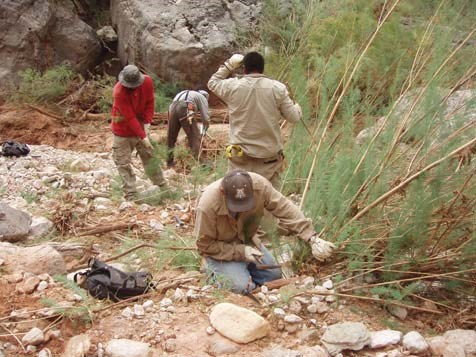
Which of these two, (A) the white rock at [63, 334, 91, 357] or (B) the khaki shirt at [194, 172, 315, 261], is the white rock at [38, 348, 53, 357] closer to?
(A) the white rock at [63, 334, 91, 357]

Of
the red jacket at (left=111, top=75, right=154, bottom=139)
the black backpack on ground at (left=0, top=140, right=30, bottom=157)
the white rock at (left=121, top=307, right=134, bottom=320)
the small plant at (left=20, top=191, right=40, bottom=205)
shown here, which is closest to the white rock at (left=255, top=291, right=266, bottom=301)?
the white rock at (left=121, top=307, right=134, bottom=320)

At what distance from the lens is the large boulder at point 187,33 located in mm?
8938

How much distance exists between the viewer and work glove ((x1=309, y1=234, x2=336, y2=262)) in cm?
319

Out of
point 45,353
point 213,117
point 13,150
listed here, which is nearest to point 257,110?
point 45,353

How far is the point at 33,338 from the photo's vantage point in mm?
2811

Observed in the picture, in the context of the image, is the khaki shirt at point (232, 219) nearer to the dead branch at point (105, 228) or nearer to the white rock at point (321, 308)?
the white rock at point (321, 308)

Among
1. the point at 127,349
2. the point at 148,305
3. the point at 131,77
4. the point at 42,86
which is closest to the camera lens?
the point at 127,349

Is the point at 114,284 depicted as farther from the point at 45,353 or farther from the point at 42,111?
the point at 42,111

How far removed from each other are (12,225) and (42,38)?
18.4 feet

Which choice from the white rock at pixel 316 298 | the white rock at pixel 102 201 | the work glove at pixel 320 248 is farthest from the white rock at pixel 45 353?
the white rock at pixel 102 201

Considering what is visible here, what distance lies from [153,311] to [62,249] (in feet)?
4.46

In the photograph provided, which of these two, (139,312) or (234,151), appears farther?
(234,151)

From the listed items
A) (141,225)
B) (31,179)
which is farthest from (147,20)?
(141,225)

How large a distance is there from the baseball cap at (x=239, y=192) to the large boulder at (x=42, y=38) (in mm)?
6655
